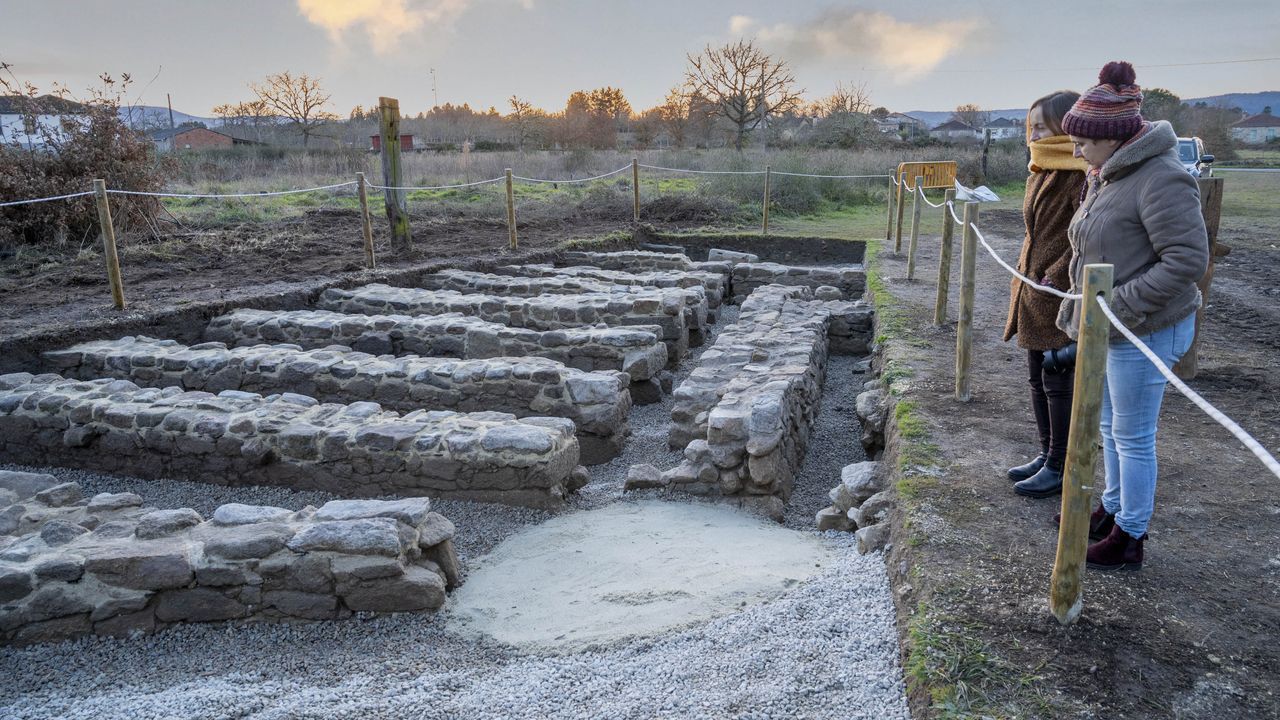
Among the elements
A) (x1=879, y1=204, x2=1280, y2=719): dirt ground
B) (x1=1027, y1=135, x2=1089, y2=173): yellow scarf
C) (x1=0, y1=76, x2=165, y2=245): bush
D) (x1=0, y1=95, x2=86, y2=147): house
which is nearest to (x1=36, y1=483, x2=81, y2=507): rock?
(x1=879, y1=204, x2=1280, y2=719): dirt ground

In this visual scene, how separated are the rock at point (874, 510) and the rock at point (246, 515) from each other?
3.05 metres

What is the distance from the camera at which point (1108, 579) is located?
10.3 feet

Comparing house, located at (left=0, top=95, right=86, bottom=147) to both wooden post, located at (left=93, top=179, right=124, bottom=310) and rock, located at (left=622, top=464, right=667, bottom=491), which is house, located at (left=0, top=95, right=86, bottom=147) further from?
rock, located at (left=622, top=464, right=667, bottom=491)

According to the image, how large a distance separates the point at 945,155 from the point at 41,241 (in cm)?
2569

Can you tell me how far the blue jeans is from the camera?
3.07 meters

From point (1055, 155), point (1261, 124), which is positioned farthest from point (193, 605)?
point (1261, 124)

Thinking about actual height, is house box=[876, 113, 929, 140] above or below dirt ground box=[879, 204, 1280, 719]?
above

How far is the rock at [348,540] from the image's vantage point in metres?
4.06

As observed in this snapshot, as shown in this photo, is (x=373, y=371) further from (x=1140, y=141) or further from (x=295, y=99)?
(x=295, y=99)

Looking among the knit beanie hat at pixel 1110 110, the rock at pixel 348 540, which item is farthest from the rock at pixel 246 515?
the knit beanie hat at pixel 1110 110

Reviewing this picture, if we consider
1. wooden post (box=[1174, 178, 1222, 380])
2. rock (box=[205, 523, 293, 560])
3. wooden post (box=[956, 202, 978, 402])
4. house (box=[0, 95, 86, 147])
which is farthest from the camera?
house (box=[0, 95, 86, 147])

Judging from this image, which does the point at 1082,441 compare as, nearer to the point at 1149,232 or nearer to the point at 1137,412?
the point at 1137,412

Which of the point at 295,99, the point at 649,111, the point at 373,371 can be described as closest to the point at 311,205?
the point at 373,371

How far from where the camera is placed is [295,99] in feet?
133
